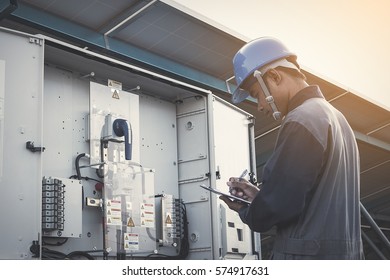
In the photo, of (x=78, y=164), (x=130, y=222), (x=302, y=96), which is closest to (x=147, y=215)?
(x=130, y=222)

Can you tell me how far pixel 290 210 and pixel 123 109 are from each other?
3181mm

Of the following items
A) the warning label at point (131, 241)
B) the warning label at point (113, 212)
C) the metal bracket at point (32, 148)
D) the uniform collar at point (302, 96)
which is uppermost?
the metal bracket at point (32, 148)

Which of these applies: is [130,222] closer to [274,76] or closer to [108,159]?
[108,159]

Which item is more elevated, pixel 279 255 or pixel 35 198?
pixel 35 198

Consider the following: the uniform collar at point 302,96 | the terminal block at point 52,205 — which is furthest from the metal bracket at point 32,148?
the uniform collar at point 302,96

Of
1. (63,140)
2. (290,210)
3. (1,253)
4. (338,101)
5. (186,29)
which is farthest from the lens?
(338,101)

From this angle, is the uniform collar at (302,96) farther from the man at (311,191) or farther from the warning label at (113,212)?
the warning label at (113,212)

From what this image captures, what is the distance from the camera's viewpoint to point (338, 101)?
8.23 metres

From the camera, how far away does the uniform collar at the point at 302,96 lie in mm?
2688

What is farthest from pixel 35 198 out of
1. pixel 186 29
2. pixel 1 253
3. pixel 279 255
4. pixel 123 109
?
pixel 186 29

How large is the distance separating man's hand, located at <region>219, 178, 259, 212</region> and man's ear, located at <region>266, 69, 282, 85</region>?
18.1 inches

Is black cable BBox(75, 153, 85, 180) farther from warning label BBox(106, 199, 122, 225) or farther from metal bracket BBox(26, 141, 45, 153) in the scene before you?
metal bracket BBox(26, 141, 45, 153)

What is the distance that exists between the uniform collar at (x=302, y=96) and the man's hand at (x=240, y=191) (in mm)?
376
